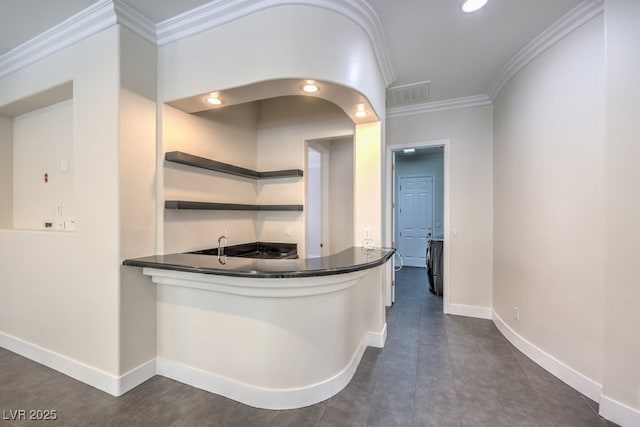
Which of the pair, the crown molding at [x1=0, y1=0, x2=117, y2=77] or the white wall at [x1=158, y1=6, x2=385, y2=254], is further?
the crown molding at [x1=0, y1=0, x2=117, y2=77]

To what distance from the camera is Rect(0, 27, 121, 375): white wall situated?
6.66ft

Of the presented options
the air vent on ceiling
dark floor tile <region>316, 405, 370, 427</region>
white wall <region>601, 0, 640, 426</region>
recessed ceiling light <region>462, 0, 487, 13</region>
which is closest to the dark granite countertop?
dark floor tile <region>316, 405, 370, 427</region>

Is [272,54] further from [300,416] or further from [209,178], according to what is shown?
[300,416]

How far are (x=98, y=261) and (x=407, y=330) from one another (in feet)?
10.0

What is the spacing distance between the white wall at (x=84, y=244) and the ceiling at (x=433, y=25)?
23cm

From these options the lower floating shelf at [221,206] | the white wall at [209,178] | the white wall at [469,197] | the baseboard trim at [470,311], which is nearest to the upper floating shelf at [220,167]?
the white wall at [209,178]

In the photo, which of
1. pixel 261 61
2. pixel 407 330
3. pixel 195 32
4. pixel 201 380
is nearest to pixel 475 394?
pixel 407 330

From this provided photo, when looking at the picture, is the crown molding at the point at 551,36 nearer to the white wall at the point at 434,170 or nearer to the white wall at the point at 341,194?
the white wall at the point at 341,194

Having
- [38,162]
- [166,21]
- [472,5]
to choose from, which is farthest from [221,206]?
[472,5]

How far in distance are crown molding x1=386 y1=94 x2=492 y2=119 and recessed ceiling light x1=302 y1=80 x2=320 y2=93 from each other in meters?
2.16

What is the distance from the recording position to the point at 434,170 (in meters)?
6.71

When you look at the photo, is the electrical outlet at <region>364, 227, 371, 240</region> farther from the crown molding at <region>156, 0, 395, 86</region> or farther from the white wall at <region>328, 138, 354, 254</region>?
the crown molding at <region>156, 0, 395, 86</region>

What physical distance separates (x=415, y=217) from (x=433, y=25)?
521cm

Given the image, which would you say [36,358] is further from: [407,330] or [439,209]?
[439,209]
